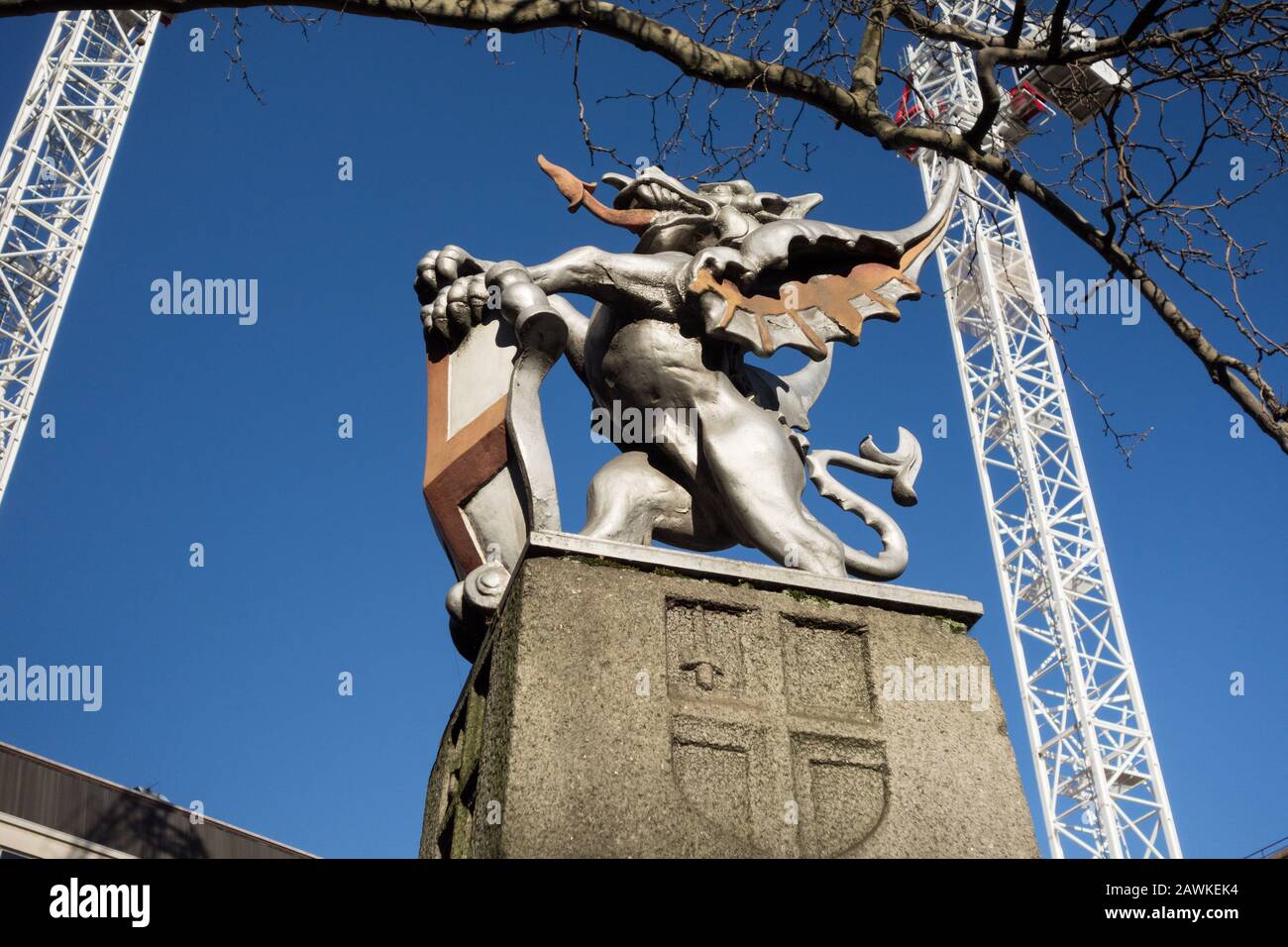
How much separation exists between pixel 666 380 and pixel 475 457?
2.49 ft

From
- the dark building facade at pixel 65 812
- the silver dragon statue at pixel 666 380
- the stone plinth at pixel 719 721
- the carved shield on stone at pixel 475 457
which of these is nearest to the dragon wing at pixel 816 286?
the silver dragon statue at pixel 666 380

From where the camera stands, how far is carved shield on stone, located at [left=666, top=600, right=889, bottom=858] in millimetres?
3842

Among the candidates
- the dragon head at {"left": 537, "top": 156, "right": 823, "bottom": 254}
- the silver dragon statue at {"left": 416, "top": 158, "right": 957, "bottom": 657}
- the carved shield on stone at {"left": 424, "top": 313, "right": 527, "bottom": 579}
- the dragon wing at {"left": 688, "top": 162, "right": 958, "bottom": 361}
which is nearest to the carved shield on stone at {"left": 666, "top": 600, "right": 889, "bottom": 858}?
the silver dragon statue at {"left": 416, "top": 158, "right": 957, "bottom": 657}

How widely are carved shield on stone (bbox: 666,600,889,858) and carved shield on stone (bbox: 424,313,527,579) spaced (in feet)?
2.97

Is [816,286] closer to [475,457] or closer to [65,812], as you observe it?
[475,457]

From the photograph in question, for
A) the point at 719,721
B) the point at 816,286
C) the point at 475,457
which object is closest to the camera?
the point at 719,721

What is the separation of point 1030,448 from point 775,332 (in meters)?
24.4

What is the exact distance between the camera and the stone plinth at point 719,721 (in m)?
3.69

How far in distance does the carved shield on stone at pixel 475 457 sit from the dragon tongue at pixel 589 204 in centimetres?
75

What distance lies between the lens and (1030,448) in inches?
1112

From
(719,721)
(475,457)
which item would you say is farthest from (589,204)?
(719,721)

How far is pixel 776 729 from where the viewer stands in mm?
4035
